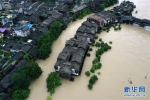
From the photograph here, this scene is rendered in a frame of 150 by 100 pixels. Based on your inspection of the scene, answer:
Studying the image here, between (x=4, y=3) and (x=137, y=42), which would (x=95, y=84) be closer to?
(x=137, y=42)

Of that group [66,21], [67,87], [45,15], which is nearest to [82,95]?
[67,87]

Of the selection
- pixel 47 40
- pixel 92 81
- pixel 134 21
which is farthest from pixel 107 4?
pixel 92 81

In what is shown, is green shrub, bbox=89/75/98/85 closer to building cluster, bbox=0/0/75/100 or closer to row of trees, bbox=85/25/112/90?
row of trees, bbox=85/25/112/90

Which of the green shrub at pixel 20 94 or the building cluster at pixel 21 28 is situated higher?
the building cluster at pixel 21 28

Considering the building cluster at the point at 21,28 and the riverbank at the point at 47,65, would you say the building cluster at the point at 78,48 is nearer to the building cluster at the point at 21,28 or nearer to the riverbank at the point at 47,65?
the riverbank at the point at 47,65

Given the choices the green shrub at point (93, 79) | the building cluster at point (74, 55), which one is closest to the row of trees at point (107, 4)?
the building cluster at point (74, 55)

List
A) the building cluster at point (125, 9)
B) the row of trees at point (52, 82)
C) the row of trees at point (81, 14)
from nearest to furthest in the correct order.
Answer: the row of trees at point (52, 82)
the row of trees at point (81, 14)
the building cluster at point (125, 9)

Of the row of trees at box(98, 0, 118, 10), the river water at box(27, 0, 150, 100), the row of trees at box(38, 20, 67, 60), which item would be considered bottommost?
the river water at box(27, 0, 150, 100)

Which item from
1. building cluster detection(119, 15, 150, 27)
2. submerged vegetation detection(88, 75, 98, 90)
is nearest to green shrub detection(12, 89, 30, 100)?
submerged vegetation detection(88, 75, 98, 90)
